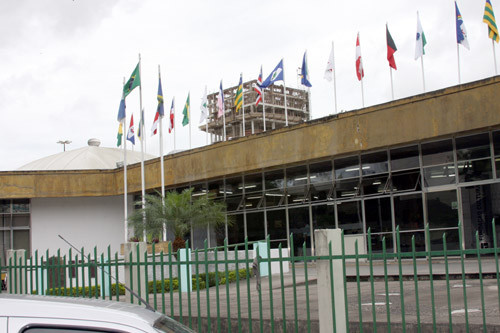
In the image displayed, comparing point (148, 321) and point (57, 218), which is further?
point (57, 218)

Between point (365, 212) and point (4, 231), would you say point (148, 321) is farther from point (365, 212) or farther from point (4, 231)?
point (4, 231)

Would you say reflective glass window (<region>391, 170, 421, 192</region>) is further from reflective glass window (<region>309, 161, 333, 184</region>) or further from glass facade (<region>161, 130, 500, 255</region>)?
reflective glass window (<region>309, 161, 333, 184</region>)

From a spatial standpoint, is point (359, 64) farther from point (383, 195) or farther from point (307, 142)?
point (383, 195)

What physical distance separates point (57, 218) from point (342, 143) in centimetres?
1703

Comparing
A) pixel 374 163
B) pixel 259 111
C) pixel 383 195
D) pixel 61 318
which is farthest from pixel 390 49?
pixel 259 111

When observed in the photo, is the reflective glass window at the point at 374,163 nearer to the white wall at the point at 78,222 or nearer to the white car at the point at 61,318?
the white wall at the point at 78,222

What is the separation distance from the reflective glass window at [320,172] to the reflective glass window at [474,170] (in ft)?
16.5

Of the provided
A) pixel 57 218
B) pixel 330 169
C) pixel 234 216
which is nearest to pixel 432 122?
pixel 330 169

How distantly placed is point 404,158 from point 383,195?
1.50 metres

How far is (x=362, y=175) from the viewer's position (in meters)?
21.6

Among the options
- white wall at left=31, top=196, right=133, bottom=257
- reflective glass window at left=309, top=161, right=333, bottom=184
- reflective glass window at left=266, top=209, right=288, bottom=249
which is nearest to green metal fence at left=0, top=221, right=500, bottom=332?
reflective glass window at left=309, top=161, right=333, bottom=184

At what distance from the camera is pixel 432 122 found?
18.5 meters

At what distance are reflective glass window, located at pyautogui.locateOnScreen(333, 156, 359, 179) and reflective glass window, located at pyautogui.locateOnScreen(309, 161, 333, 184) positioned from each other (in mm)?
296

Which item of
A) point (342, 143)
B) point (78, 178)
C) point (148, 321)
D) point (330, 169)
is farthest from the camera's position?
point (78, 178)
